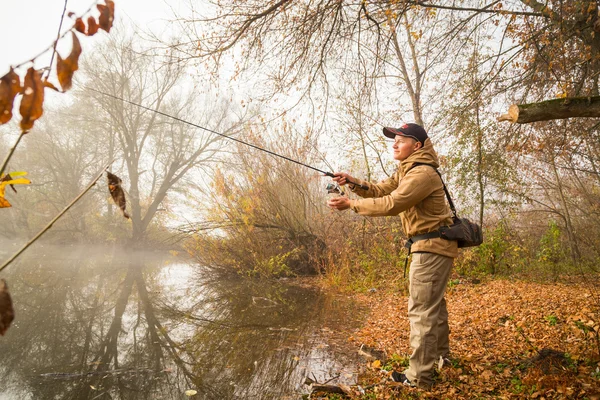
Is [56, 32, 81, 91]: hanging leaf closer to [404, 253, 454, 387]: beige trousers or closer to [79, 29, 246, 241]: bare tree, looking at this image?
[404, 253, 454, 387]: beige trousers

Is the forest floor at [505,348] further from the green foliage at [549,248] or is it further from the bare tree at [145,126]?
the bare tree at [145,126]

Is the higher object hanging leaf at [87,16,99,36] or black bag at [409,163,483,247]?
hanging leaf at [87,16,99,36]

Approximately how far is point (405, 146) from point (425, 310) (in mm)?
1447

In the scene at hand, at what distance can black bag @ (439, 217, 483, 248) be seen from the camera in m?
3.17

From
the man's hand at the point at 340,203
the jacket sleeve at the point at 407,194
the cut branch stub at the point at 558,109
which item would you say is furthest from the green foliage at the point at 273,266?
the cut branch stub at the point at 558,109

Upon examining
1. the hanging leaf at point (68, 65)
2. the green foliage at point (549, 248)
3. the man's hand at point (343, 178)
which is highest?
the man's hand at point (343, 178)

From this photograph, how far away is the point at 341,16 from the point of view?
5.37 m

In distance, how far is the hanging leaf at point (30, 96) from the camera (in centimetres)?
94

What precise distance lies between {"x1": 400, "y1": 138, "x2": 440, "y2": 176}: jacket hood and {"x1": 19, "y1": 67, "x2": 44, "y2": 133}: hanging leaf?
285 centimetres

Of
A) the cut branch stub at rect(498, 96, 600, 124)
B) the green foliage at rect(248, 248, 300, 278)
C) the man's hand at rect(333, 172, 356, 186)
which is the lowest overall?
the green foliage at rect(248, 248, 300, 278)

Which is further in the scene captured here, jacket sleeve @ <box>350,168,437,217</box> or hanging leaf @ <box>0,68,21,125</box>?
jacket sleeve @ <box>350,168,437,217</box>

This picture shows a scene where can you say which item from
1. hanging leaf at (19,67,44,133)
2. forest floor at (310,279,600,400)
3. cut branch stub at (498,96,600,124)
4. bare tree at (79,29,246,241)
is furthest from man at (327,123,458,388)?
bare tree at (79,29,246,241)

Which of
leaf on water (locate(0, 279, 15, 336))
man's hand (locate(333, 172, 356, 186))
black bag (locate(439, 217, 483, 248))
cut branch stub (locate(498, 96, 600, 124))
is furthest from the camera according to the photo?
man's hand (locate(333, 172, 356, 186))

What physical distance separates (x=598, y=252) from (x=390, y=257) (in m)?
5.19
